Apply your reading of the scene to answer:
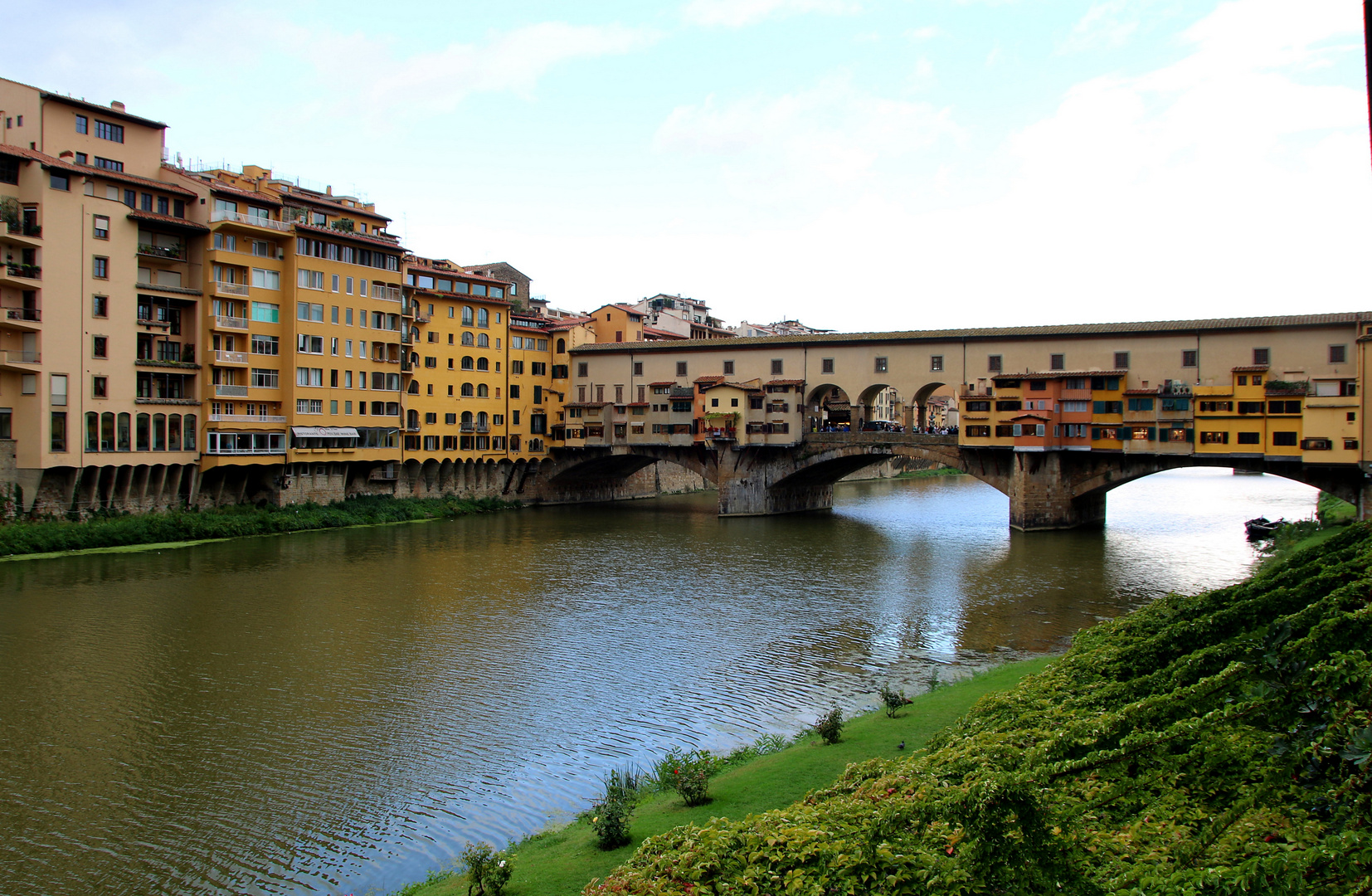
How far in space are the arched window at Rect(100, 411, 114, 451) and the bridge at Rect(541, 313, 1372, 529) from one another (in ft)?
91.6

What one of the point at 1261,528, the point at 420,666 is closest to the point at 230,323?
the point at 420,666

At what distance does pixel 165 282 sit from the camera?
44.5 m

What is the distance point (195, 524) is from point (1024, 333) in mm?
41678

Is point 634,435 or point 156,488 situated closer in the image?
point 156,488

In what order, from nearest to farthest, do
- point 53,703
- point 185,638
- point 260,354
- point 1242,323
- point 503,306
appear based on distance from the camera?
point 53,703, point 185,638, point 1242,323, point 260,354, point 503,306

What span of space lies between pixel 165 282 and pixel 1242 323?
51071 mm

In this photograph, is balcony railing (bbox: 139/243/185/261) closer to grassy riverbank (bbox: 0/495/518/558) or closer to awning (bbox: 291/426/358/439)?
awning (bbox: 291/426/358/439)

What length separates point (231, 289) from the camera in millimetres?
45375

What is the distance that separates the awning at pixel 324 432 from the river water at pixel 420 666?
563 centimetres

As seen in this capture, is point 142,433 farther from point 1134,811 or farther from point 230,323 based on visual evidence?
point 1134,811

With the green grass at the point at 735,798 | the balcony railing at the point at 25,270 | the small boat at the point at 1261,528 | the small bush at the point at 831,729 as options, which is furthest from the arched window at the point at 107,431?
the small boat at the point at 1261,528

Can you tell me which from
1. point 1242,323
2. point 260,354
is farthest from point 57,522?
point 1242,323

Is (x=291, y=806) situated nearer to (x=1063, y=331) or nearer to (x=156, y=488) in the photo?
(x=156, y=488)

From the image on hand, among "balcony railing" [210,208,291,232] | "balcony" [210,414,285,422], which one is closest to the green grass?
"balcony" [210,414,285,422]
